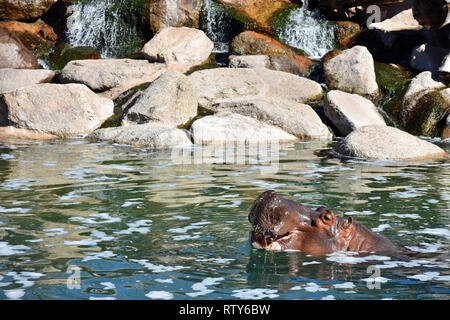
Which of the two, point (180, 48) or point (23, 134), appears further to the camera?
point (180, 48)

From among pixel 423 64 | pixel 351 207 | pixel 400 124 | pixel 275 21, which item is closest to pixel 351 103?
pixel 400 124

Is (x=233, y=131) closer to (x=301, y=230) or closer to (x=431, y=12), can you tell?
(x=431, y=12)

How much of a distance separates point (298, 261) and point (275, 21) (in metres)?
19.5

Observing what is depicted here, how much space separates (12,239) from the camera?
6.65 m

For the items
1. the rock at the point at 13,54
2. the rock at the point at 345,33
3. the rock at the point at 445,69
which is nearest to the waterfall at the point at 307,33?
the rock at the point at 345,33

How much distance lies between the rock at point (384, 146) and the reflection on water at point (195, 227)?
60cm

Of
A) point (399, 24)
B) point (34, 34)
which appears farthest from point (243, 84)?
point (34, 34)

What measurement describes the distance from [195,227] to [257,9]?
1839cm

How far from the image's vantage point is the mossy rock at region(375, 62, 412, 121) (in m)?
19.1

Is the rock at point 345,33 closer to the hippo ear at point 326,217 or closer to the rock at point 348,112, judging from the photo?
the rock at point 348,112

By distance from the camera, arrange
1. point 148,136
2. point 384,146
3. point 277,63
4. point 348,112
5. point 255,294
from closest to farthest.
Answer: point 255,294
point 384,146
point 148,136
point 348,112
point 277,63

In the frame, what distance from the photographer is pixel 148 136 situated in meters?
14.8

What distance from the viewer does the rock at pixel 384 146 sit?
42.8 ft

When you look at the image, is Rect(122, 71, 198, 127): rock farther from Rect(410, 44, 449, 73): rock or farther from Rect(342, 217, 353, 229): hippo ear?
Rect(342, 217, 353, 229): hippo ear
